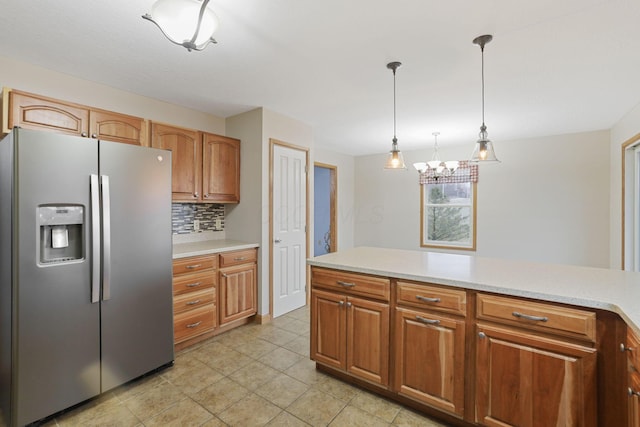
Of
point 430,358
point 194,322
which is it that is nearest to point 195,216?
point 194,322

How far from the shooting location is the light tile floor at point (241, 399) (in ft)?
5.94

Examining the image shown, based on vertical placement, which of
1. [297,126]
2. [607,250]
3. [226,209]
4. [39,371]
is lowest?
[39,371]

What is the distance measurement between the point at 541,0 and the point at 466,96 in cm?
139

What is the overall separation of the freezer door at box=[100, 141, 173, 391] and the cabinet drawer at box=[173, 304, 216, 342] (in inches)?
10.2

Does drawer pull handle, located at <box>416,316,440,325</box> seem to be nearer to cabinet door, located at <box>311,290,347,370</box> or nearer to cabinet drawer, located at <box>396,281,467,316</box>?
cabinet drawer, located at <box>396,281,467,316</box>

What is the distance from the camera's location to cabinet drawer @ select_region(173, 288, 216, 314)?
2.61 metres

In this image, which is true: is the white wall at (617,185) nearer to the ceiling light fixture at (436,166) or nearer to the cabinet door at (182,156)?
the ceiling light fixture at (436,166)

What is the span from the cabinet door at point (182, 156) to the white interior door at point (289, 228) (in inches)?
32.1

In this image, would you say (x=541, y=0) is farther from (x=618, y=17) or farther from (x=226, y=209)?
(x=226, y=209)

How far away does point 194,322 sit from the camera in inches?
107

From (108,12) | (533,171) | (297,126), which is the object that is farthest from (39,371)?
(533,171)

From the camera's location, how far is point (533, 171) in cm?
450

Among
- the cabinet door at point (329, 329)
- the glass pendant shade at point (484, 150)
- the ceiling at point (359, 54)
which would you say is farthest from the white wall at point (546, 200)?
the cabinet door at point (329, 329)

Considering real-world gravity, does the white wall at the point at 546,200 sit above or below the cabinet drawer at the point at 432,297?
above
